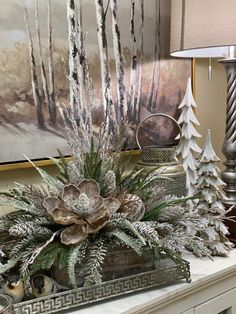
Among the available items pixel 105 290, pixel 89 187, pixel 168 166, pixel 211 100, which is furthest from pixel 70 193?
pixel 211 100

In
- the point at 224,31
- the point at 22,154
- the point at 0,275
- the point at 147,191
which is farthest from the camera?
the point at 224,31

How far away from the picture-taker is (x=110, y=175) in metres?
1.07

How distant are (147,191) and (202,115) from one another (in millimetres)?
769

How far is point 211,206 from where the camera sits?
1.31 metres

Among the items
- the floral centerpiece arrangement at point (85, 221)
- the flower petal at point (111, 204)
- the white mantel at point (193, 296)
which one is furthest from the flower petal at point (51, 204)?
the white mantel at point (193, 296)

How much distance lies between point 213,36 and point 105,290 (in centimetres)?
83

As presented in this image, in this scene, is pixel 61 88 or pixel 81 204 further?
pixel 61 88

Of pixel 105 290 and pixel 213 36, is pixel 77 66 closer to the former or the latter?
pixel 213 36

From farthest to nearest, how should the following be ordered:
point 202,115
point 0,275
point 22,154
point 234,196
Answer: point 202,115
point 234,196
point 22,154
point 0,275

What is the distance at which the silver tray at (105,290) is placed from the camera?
937 mm

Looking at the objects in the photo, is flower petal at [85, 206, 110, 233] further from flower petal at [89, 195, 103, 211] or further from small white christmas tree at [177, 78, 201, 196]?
small white christmas tree at [177, 78, 201, 196]

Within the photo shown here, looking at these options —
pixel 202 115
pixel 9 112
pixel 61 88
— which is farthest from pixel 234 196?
pixel 9 112

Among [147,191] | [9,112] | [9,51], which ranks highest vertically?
[9,51]

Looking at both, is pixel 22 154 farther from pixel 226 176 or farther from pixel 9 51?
pixel 226 176
